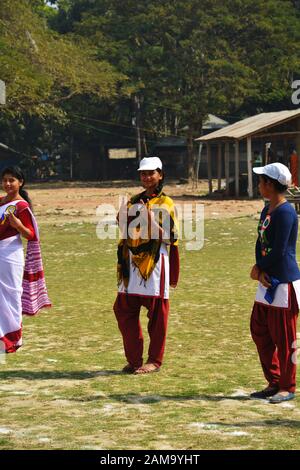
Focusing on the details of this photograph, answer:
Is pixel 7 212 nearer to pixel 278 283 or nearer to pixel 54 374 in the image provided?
pixel 54 374

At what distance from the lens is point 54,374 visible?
24.0ft

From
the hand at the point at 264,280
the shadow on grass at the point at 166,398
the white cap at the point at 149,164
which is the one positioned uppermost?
the white cap at the point at 149,164

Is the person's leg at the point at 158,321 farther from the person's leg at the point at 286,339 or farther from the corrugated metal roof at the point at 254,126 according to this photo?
the corrugated metal roof at the point at 254,126

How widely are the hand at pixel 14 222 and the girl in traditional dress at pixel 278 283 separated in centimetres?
217

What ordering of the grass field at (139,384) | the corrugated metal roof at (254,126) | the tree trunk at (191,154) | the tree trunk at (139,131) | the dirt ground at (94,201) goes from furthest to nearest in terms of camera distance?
1. the tree trunk at (139,131)
2. the tree trunk at (191,154)
3. the corrugated metal roof at (254,126)
4. the dirt ground at (94,201)
5. the grass field at (139,384)

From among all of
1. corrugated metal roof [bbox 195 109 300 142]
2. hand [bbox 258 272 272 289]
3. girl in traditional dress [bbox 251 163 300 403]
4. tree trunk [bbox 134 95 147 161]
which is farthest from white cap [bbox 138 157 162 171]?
tree trunk [bbox 134 95 147 161]

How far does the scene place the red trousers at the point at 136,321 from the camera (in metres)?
7.25

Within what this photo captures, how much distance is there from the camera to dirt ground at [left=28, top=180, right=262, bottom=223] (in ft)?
89.7

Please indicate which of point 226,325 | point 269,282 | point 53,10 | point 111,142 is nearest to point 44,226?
point 226,325

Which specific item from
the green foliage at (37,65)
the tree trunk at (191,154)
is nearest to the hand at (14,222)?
the green foliage at (37,65)

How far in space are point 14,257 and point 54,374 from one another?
108 centimetres

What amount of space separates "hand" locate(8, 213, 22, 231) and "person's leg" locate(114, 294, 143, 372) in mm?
1065

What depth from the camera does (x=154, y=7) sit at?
4412cm

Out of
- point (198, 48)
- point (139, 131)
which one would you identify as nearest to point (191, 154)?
point (198, 48)
